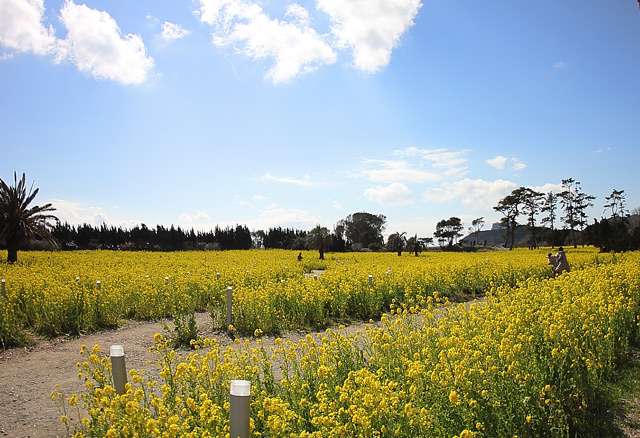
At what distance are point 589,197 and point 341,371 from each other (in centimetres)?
7664

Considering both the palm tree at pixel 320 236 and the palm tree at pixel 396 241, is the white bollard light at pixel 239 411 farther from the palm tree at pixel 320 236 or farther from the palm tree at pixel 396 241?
the palm tree at pixel 396 241

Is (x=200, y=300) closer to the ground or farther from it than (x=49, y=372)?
farther from it

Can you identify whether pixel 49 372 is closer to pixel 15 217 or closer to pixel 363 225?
pixel 15 217

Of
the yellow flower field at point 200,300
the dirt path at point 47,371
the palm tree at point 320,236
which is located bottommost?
the dirt path at point 47,371

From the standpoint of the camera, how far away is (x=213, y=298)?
11.9 meters

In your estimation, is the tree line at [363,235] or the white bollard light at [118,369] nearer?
the white bollard light at [118,369]

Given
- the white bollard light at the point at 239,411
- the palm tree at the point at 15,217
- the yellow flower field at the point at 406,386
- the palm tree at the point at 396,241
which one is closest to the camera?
the white bollard light at the point at 239,411

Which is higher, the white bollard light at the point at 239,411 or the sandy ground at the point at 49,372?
the white bollard light at the point at 239,411

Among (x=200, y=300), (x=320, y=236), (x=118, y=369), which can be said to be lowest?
(x=200, y=300)

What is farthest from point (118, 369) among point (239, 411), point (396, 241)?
point (396, 241)

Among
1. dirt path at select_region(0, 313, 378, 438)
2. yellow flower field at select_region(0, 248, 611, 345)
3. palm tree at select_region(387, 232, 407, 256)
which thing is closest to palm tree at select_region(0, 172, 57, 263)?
yellow flower field at select_region(0, 248, 611, 345)

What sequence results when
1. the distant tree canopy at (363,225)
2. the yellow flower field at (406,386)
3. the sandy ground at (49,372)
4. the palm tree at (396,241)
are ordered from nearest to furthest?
1. the yellow flower field at (406,386)
2. the sandy ground at (49,372)
3. the palm tree at (396,241)
4. the distant tree canopy at (363,225)

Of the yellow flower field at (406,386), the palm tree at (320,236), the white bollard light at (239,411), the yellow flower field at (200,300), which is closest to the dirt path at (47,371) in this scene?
the yellow flower field at (406,386)

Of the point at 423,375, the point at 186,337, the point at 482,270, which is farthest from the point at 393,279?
the point at 423,375
